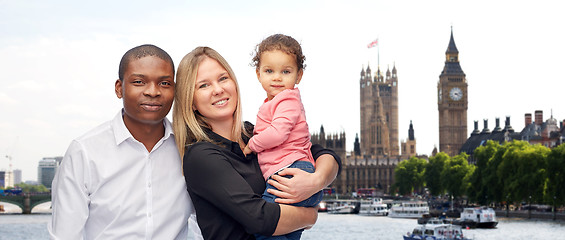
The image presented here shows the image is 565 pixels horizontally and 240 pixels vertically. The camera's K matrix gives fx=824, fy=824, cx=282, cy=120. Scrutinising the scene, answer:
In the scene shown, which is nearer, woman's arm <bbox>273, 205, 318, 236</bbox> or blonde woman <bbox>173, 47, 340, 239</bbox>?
blonde woman <bbox>173, 47, 340, 239</bbox>

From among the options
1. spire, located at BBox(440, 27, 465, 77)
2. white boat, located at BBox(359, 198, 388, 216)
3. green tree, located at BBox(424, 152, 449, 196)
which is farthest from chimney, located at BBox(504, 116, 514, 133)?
white boat, located at BBox(359, 198, 388, 216)

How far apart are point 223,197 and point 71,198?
2.62 ft

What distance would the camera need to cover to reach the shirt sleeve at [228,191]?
4.19m

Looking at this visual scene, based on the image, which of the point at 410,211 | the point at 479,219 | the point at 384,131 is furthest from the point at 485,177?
the point at 384,131

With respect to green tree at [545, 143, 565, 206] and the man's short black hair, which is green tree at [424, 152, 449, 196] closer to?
green tree at [545, 143, 565, 206]

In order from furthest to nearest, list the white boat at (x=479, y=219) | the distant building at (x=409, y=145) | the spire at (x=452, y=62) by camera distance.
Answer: the distant building at (x=409, y=145) < the spire at (x=452, y=62) < the white boat at (x=479, y=219)

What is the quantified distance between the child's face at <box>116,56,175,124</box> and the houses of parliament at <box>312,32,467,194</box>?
130m

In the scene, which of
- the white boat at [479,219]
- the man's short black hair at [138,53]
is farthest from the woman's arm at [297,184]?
the white boat at [479,219]

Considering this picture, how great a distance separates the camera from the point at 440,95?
135750 mm

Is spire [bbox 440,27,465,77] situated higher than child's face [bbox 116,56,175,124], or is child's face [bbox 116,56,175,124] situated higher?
spire [bbox 440,27,465,77]

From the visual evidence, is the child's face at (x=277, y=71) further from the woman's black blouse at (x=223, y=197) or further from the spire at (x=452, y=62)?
the spire at (x=452, y=62)

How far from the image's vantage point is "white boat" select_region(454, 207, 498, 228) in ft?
179

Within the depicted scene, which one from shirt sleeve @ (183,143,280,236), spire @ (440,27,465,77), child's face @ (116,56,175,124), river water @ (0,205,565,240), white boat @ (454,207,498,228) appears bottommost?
river water @ (0,205,565,240)

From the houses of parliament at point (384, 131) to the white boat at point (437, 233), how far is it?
8646cm
